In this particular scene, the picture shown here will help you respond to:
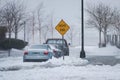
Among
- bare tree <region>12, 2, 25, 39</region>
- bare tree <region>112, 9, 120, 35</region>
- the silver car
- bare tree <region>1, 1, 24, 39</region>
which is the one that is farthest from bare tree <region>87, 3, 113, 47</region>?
the silver car

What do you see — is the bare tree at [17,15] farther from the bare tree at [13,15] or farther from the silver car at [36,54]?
the silver car at [36,54]

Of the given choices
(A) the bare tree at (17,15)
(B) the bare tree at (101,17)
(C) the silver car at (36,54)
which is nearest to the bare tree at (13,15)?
(A) the bare tree at (17,15)

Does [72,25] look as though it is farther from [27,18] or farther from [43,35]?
[27,18]

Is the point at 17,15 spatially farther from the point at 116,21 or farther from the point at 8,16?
the point at 116,21

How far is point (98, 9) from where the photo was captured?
150 feet

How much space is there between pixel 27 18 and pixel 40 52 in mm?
25611

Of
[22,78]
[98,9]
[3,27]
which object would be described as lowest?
[22,78]

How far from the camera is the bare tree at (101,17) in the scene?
1728 inches

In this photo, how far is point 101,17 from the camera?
146ft

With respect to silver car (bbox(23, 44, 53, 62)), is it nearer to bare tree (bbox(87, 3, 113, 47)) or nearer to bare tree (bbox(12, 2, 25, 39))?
bare tree (bbox(12, 2, 25, 39))

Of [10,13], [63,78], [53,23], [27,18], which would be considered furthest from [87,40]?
[63,78]

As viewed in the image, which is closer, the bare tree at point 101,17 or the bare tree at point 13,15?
the bare tree at point 13,15

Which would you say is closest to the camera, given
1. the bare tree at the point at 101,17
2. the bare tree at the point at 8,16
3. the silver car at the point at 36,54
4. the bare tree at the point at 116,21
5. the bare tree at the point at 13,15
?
the silver car at the point at 36,54

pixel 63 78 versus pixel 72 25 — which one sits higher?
pixel 72 25
